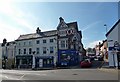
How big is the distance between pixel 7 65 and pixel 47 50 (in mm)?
20355

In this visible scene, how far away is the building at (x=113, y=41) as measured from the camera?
3612 centimetres

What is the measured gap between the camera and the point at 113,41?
36.5 m

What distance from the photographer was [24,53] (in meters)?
60.3

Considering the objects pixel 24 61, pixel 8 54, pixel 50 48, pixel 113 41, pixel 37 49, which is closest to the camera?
A: pixel 113 41

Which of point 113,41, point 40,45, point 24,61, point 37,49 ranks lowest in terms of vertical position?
point 24,61

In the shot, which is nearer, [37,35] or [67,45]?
[67,45]

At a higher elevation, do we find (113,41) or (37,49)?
(113,41)

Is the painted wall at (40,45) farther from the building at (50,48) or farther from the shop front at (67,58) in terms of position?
the shop front at (67,58)

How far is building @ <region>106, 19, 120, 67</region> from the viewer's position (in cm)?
3612

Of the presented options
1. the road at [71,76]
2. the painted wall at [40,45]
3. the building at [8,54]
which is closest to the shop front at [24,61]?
the painted wall at [40,45]

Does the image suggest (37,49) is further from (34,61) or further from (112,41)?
(112,41)

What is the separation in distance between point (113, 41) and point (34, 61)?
Answer: 88.3ft

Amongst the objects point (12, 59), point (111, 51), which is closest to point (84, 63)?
point (111, 51)

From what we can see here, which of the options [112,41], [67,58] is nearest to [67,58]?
[67,58]
